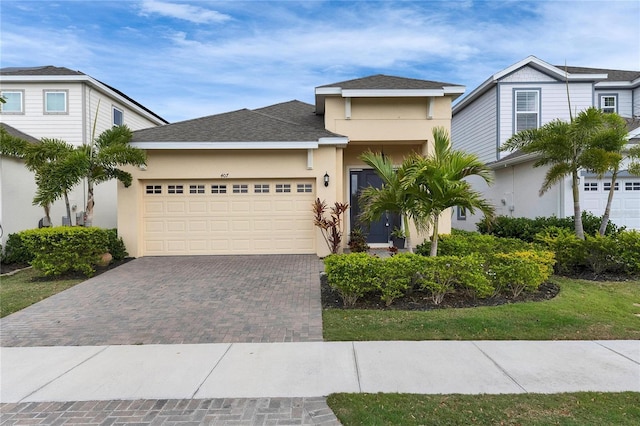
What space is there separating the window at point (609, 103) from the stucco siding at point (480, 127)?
223 inches

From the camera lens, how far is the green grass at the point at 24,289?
22.1 feet

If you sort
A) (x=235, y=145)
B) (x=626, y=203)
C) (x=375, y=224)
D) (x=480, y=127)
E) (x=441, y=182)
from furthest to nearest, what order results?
(x=480, y=127) → (x=375, y=224) → (x=626, y=203) → (x=235, y=145) → (x=441, y=182)

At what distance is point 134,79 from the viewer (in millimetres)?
17719

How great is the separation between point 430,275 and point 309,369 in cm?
304

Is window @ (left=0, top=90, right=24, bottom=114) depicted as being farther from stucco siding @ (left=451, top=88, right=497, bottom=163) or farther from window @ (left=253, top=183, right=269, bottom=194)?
stucco siding @ (left=451, top=88, right=497, bottom=163)

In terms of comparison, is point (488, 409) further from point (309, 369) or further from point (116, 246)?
point (116, 246)

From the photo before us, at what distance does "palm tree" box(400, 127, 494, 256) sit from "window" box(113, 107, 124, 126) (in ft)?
49.3

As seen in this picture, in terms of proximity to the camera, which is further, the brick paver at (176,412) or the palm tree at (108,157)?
the palm tree at (108,157)

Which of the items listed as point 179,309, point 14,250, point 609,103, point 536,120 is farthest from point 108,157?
point 609,103

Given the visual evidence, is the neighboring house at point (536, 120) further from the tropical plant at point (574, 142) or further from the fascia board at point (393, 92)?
the fascia board at point (393, 92)

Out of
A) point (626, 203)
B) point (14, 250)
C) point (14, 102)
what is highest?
point (14, 102)

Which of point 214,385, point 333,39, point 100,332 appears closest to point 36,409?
point 214,385

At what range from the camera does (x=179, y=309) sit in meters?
6.31

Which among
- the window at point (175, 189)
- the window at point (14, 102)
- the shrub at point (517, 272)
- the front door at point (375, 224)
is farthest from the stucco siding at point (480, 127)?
the window at point (14, 102)
